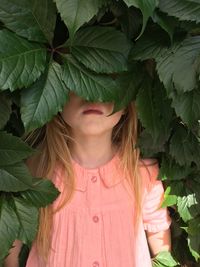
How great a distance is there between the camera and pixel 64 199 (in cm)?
87

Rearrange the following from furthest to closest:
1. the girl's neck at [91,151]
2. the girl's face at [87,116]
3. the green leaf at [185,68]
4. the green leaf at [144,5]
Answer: the girl's neck at [91,151] → the girl's face at [87,116] → the green leaf at [185,68] → the green leaf at [144,5]

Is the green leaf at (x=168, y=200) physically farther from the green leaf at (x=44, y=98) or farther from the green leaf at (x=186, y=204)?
the green leaf at (x=44, y=98)

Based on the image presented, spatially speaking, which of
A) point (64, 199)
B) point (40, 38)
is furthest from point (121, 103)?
point (64, 199)

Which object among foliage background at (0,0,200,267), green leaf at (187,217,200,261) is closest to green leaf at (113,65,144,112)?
foliage background at (0,0,200,267)

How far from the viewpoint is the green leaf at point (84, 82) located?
2.07 ft

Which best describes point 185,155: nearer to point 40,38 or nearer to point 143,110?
point 143,110

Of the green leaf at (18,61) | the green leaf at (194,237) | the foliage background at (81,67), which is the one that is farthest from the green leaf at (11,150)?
the green leaf at (194,237)

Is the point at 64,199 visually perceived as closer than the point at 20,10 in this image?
No

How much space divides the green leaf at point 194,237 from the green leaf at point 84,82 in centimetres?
41

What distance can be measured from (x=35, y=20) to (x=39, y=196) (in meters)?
0.30

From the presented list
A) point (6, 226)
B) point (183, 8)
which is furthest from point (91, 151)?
point (183, 8)

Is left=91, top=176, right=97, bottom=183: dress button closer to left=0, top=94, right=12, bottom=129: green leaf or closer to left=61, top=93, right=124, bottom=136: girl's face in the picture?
left=61, top=93, right=124, bottom=136: girl's face

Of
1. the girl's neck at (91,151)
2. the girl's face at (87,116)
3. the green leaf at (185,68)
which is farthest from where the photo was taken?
the girl's neck at (91,151)

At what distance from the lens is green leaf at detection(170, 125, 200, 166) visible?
2.77 ft
